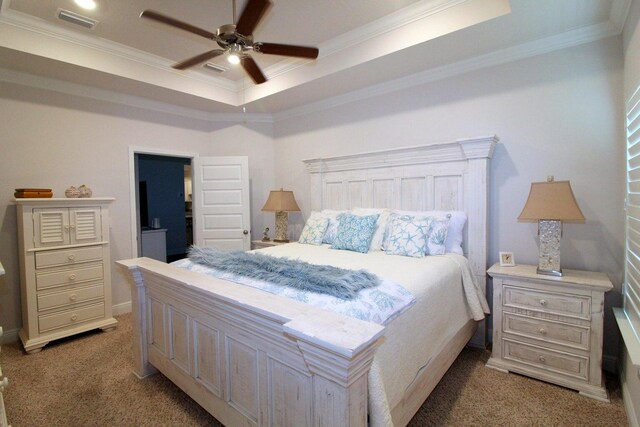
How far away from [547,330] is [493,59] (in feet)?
7.40

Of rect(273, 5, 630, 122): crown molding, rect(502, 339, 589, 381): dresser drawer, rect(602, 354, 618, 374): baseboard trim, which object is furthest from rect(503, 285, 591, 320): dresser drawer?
rect(273, 5, 630, 122): crown molding

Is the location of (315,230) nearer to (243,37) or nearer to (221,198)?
(221,198)

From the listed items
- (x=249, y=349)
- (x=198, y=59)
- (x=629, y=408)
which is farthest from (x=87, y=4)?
(x=629, y=408)

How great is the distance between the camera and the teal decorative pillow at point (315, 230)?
3.22 meters

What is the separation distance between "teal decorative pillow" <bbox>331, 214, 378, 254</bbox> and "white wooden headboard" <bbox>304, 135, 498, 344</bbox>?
0.52 m

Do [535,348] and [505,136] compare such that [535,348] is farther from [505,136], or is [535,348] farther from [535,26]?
[535,26]

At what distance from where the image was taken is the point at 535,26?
7.48 feet

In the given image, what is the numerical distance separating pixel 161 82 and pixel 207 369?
10.2 feet

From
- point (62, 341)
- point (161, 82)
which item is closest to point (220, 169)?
point (161, 82)

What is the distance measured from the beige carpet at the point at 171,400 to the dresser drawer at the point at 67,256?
830mm

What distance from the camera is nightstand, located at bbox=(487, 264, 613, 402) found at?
6.42ft

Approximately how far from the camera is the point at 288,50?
219cm

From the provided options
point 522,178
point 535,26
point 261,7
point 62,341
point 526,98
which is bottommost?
point 62,341

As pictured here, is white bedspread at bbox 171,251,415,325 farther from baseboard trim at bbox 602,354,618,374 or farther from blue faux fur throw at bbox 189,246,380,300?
baseboard trim at bbox 602,354,618,374
